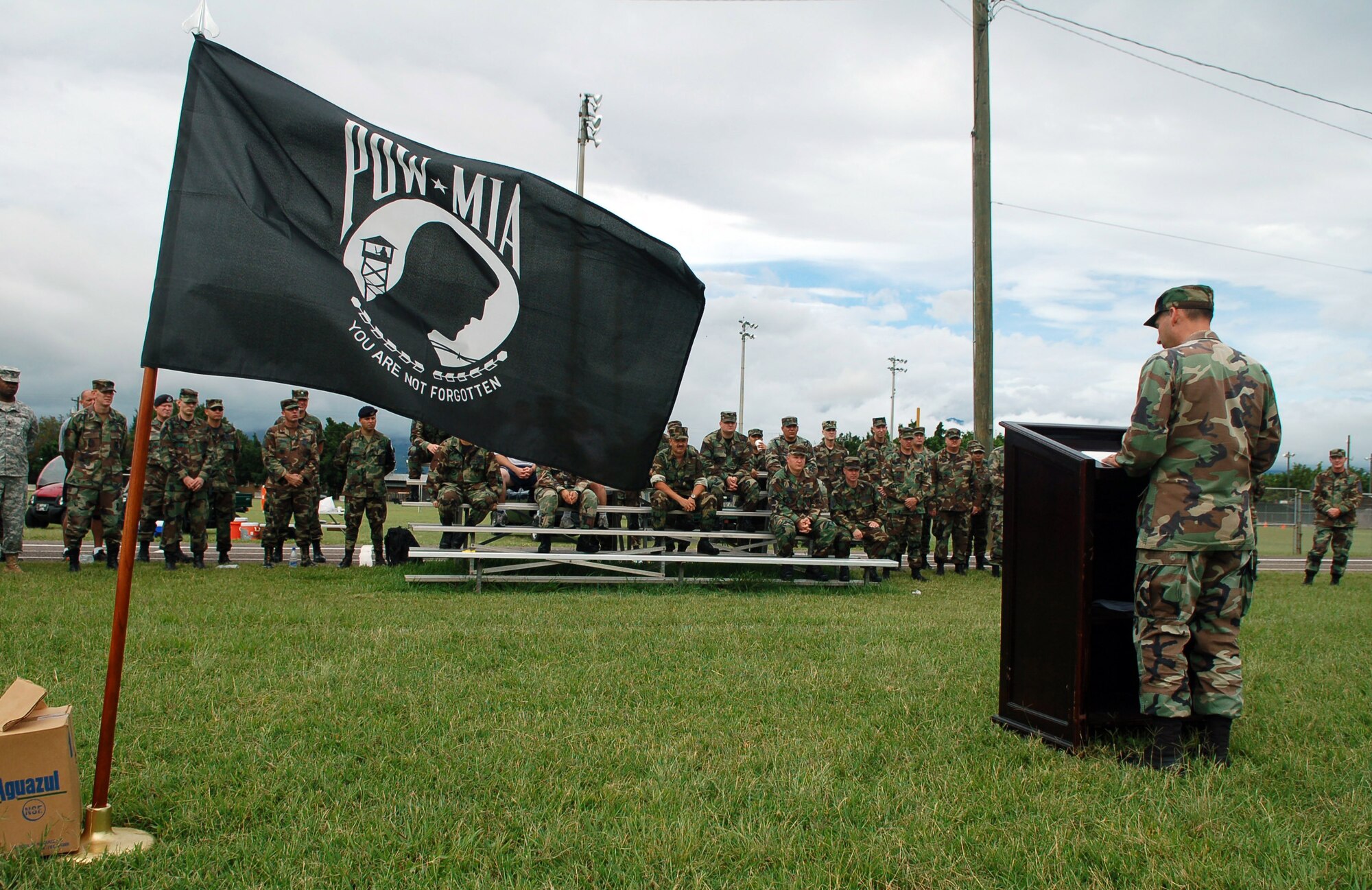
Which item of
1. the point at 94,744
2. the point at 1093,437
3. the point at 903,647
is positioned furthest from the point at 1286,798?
the point at 94,744

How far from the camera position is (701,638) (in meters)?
6.88

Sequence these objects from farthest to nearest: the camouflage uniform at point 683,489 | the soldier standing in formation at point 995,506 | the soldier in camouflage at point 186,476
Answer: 1. the soldier standing in formation at point 995,506
2. the soldier in camouflage at point 186,476
3. the camouflage uniform at point 683,489

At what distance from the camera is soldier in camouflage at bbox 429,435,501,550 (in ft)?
37.6

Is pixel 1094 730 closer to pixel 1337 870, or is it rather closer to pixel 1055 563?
pixel 1055 563

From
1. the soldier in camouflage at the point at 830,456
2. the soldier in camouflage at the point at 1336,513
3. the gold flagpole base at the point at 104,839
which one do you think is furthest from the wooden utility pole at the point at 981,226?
the gold flagpole base at the point at 104,839

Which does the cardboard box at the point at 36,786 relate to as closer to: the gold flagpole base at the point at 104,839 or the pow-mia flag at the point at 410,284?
the gold flagpole base at the point at 104,839

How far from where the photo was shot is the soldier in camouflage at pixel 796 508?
37.4 feet

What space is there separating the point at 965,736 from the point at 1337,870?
1.70 meters

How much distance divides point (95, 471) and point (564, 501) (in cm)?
611

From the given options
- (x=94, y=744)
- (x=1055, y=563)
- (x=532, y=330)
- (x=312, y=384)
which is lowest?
(x=94, y=744)

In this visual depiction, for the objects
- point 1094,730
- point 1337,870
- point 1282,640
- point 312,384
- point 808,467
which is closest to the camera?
point 1337,870

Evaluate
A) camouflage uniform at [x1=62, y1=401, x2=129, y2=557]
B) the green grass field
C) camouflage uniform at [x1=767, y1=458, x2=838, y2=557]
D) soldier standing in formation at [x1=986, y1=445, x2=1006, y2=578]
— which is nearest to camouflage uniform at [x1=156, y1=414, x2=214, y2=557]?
camouflage uniform at [x1=62, y1=401, x2=129, y2=557]

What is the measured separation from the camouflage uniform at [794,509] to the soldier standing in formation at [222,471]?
24.4ft

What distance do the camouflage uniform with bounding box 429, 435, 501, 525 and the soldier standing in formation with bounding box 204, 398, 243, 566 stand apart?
3.06 m
